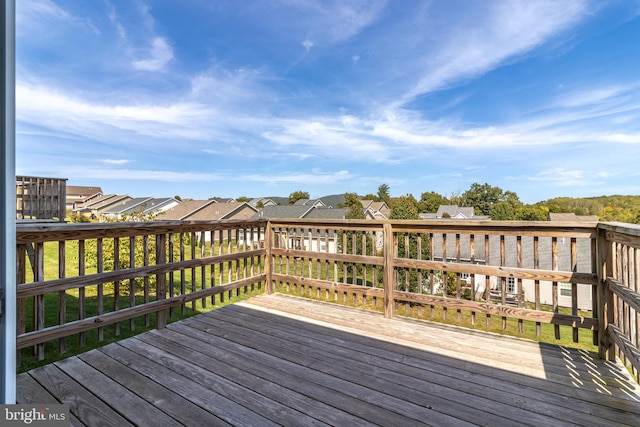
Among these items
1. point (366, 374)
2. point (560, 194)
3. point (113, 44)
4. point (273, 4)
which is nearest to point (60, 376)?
point (366, 374)

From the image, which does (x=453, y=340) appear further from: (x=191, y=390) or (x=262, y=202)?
(x=262, y=202)

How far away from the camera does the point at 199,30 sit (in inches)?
407

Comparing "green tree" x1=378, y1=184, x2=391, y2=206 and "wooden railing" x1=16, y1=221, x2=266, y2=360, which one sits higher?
"green tree" x1=378, y1=184, x2=391, y2=206

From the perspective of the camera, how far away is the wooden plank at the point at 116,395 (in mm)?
1604

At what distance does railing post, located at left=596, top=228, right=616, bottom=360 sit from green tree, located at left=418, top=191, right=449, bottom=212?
4263 cm

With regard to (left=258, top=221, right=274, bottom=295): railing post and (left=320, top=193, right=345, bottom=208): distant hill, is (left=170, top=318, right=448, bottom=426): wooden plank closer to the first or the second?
(left=258, top=221, right=274, bottom=295): railing post

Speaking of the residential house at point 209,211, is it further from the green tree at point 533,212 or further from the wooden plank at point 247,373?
the green tree at point 533,212

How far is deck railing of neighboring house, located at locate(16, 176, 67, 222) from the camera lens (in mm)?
6411

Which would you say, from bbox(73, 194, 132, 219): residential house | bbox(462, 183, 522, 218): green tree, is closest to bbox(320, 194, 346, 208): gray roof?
bbox(462, 183, 522, 218): green tree

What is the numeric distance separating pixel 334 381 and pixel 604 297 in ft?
7.23

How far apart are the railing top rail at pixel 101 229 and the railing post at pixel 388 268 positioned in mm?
1815

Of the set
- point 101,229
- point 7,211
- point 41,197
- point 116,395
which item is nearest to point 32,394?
point 116,395

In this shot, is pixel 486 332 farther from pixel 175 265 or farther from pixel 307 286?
pixel 175 265

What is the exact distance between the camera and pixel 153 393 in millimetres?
1844
